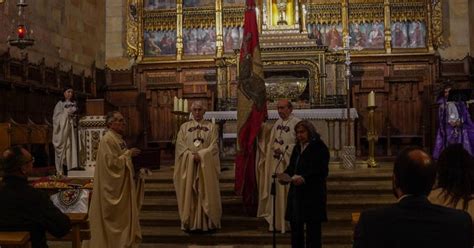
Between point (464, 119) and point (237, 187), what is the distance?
192 inches

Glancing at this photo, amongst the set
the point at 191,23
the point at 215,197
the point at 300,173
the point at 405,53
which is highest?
the point at 191,23

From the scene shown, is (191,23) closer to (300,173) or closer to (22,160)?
(300,173)

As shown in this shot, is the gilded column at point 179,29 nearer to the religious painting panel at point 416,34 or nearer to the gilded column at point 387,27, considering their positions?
the gilded column at point 387,27

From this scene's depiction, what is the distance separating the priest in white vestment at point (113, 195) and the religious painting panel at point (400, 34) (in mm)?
10178

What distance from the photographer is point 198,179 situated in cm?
756

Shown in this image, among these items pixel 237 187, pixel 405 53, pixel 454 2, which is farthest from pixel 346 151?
pixel 454 2

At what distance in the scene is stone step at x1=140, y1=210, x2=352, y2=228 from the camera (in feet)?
25.2

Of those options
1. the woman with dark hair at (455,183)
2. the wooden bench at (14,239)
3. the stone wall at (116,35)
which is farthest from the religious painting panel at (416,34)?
the wooden bench at (14,239)

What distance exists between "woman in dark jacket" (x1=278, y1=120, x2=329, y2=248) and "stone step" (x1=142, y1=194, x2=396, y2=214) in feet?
7.49

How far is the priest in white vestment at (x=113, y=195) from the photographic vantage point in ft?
20.7

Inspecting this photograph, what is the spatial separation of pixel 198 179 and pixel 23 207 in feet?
→ 12.2

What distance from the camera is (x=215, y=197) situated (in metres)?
7.54

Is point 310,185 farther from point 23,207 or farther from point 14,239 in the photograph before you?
point 14,239

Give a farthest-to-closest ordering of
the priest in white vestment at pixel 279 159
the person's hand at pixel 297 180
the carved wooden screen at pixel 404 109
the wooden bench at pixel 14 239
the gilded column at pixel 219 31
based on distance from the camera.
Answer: the gilded column at pixel 219 31 < the carved wooden screen at pixel 404 109 < the priest in white vestment at pixel 279 159 < the person's hand at pixel 297 180 < the wooden bench at pixel 14 239
